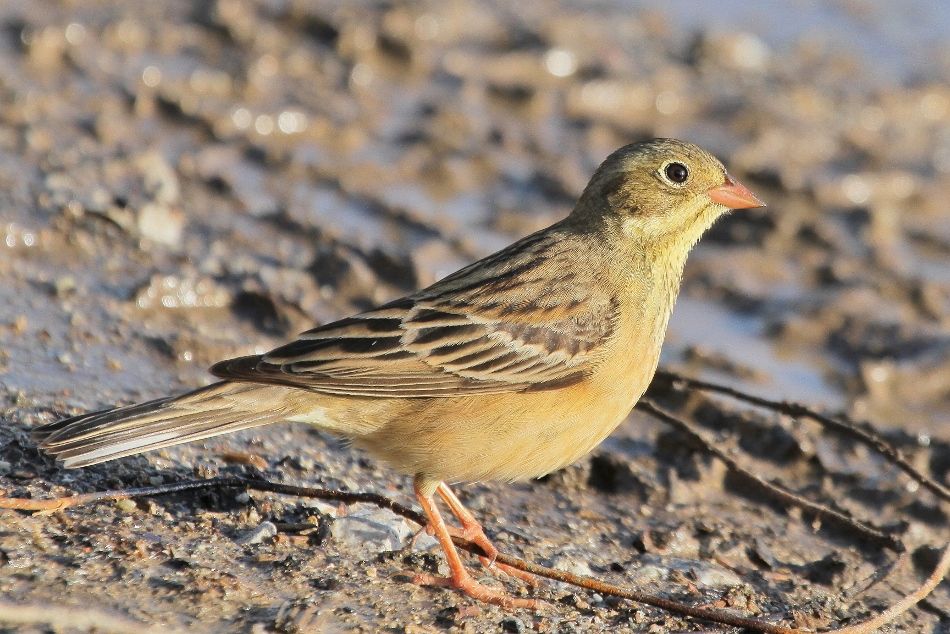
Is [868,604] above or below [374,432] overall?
below

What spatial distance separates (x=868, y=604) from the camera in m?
5.68

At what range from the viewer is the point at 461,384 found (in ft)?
18.5

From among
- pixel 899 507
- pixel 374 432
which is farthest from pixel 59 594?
pixel 899 507

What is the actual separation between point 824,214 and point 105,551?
676cm

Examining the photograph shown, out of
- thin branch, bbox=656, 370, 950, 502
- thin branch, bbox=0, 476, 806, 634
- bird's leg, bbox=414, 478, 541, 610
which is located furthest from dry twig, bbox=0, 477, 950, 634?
thin branch, bbox=656, 370, 950, 502

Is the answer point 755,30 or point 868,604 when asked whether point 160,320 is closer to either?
point 868,604

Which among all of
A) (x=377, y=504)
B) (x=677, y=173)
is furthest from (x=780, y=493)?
(x=377, y=504)

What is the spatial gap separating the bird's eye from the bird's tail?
2.26 metres

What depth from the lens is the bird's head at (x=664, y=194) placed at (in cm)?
655

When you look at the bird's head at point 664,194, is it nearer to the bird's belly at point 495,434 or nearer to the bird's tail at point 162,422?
the bird's belly at point 495,434

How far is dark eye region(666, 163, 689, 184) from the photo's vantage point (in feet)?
21.7

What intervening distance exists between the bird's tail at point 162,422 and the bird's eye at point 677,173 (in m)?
2.26

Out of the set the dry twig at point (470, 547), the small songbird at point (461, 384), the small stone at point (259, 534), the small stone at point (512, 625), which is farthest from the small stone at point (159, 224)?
the small stone at point (512, 625)

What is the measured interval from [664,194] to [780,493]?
1545mm
